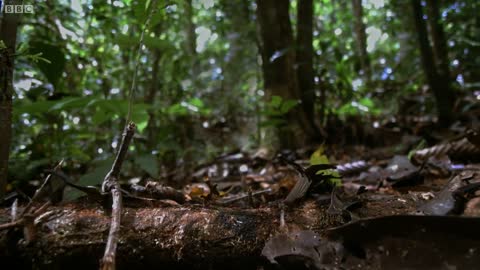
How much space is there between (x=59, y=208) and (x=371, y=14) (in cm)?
711

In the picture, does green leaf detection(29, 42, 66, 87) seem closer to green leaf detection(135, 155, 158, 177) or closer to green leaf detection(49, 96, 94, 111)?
green leaf detection(49, 96, 94, 111)

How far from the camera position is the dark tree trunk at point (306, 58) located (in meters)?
3.63

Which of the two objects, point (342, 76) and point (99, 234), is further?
point (342, 76)

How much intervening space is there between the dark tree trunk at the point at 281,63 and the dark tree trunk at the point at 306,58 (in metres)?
0.17

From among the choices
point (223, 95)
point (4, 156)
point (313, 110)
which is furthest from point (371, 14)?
point (4, 156)

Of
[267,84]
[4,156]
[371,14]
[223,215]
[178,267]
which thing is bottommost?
[178,267]

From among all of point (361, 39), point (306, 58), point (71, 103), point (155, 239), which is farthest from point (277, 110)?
point (361, 39)

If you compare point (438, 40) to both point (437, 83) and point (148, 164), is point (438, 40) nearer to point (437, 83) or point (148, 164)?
point (437, 83)

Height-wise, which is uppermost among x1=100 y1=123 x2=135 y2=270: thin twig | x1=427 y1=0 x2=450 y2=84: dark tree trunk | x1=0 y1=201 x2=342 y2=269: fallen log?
x1=427 y1=0 x2=450 y2=84: dark tree trunk

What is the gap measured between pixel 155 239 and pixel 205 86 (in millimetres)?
3877

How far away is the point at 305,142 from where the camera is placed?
336cm

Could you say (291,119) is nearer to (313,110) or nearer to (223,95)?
(313,110)

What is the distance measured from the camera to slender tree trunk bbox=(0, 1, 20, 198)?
1266 mm

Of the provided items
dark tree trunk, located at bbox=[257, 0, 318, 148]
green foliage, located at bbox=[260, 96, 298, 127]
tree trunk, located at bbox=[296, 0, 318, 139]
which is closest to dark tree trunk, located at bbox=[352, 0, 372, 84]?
tree trunk, located at bbox=[296, 0, 318, 139]
